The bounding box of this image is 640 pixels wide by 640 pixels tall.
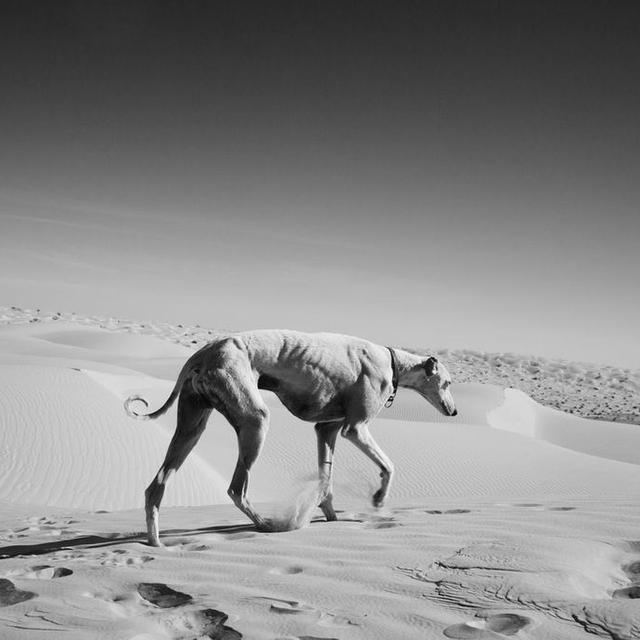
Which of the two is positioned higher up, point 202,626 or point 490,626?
point 490,626

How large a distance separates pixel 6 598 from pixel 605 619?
284cm

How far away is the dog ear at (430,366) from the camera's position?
226 inches

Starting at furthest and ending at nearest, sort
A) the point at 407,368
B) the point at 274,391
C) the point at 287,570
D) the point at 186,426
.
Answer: the point at 407,368 < the point at 274,391 < the point at 186,426 < the point at 287,570

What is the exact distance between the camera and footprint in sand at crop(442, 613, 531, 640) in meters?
2.46

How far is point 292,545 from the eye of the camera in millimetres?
4062

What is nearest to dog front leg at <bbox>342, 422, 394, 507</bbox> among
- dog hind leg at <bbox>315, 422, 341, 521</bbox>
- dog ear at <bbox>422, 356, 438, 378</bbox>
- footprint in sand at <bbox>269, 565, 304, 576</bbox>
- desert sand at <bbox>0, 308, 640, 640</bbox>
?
desert sand at <bbox>0, 308, 640, 640</bbox>

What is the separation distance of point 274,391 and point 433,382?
163 centimetres

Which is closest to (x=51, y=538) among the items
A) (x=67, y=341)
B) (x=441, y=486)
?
(x=441, y=486)

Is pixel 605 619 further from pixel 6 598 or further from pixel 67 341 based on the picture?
pixel 67 341

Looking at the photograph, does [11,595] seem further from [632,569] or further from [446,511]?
[446,511]

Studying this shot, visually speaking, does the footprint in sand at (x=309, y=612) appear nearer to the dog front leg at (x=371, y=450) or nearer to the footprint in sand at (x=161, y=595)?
the footprint in sand at (x=161, y=595)

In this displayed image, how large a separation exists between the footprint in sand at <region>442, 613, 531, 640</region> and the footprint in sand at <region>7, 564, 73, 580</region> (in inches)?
89.4

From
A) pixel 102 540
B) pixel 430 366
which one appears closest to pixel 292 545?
pixel 102 540

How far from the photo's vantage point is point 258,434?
456cm
